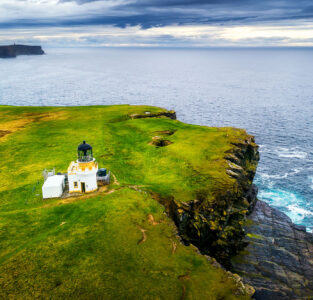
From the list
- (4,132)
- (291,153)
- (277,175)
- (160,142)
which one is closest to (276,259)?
(160,142)

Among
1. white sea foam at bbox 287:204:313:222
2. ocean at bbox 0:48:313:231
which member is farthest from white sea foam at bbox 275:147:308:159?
white sea foam at bbox 287:204:313:222

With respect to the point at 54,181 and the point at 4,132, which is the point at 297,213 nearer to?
the point at 54,181

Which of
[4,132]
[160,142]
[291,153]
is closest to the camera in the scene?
[160,142]

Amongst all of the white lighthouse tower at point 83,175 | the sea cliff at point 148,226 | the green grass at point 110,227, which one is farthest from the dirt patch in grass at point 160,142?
the white lighthouse tower at point 83,175

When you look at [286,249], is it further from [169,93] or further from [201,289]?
[169,93]

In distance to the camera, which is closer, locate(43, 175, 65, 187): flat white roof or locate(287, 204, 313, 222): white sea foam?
locate(43, 175, 65, 187): flat white roof

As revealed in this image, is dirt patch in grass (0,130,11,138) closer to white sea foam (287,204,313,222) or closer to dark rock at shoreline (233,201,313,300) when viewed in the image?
dark rock at shoreline (233,201,313,300)
